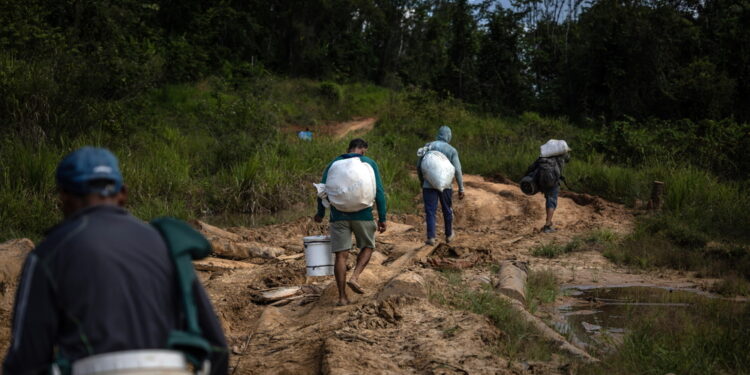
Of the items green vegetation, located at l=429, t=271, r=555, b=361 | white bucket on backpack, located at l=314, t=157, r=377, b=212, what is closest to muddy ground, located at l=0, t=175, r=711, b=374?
green vegetation, located at l=429, t=271, r=555, b=361

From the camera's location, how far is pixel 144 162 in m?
16.2

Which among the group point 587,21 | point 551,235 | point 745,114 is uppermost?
point 587,21

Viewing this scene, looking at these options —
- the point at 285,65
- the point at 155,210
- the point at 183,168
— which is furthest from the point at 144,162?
the point at 285,65

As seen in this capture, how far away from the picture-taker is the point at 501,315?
7129 millimetres

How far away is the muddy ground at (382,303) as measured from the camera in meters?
5.91

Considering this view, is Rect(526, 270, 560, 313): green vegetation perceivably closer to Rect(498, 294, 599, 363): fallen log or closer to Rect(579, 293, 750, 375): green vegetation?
Rect(498, 294, 599, 363): fallen log

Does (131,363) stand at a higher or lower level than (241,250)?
higher

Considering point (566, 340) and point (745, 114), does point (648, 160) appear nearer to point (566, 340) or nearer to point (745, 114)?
point (745, 114)

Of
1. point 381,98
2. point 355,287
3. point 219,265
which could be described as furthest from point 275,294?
point 381,98

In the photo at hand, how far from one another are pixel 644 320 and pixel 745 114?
20428 millimetres

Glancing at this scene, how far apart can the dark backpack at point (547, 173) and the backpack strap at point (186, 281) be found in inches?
419

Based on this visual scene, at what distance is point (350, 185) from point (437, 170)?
3906 millimetres

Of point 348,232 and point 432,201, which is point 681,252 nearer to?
point 432,201

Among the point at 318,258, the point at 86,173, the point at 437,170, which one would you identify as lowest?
the point at 318,258
